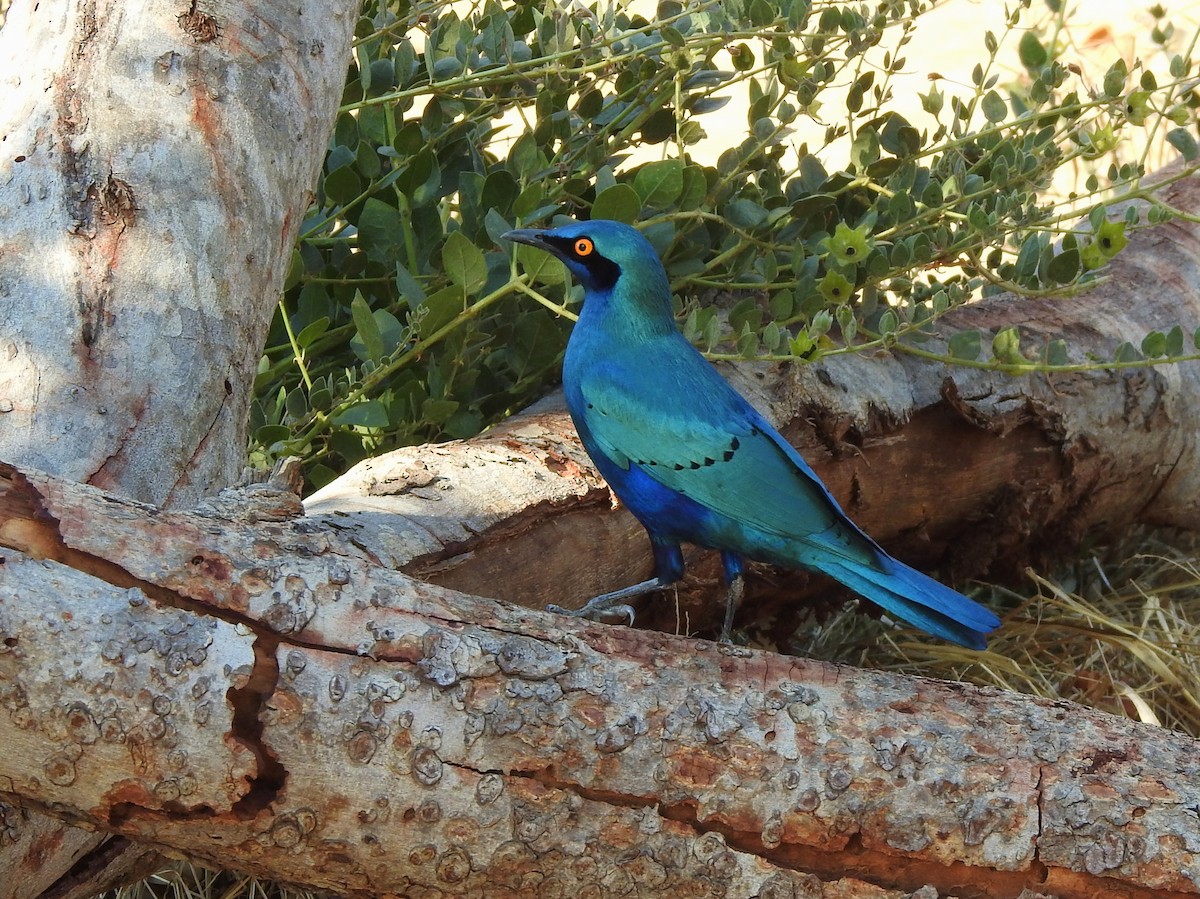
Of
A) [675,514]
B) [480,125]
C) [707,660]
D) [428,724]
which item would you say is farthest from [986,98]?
[428,724]

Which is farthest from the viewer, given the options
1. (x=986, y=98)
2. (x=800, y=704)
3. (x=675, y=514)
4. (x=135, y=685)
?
(x=986, y=98)

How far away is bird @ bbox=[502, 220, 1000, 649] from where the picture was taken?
194 centimetres

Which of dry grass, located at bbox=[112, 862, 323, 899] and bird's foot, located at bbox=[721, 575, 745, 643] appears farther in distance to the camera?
dry grass, located at bbox=[112, 862, 323, 899]

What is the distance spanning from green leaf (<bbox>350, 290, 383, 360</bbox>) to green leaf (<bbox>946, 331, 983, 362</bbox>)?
3.62 ft

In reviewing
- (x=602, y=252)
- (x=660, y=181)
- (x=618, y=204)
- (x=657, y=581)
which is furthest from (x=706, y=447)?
(x=660, y=181)

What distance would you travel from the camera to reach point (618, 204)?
98.2 inches

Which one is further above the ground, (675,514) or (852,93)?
(852,93)

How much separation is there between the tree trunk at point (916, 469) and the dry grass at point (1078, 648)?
5.6 inches

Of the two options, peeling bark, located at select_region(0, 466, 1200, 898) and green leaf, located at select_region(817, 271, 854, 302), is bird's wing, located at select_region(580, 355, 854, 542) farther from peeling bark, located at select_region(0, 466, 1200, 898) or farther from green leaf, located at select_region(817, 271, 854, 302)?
peeling bark, located at select_region(0, 466, 1200, 898)

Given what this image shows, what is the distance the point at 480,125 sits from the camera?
299 centimetres

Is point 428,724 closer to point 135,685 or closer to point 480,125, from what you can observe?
point 135,685

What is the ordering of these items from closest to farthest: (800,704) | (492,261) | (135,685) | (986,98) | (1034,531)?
(135,685) < (800,704) < (492,261) < (986,98) < (1034,531)

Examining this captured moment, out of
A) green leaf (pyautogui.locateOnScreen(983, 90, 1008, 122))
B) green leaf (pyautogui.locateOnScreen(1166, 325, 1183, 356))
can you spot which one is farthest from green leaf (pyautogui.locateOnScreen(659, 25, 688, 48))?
green leaf (pyautogui.locateOnScreen(1166, 325, 1183, 356))

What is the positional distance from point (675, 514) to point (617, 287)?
409 mm
